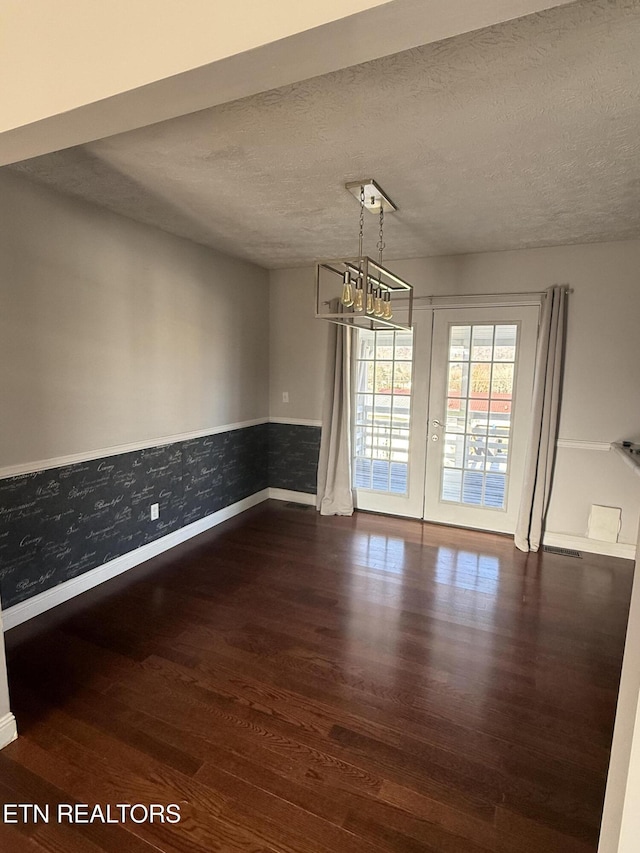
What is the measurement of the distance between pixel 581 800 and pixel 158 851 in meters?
1.48

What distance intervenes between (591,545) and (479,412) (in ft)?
4.69

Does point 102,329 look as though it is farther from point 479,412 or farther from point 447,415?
point 479,412

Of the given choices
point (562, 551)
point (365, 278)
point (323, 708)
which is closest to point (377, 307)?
point (365, 278)

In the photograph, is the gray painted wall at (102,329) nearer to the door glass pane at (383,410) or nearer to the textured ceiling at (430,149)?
the textured ceiling at (430,149)

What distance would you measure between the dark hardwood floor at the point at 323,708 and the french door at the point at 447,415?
0.95 m

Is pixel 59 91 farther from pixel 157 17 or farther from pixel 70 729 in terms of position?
pixel 70 729

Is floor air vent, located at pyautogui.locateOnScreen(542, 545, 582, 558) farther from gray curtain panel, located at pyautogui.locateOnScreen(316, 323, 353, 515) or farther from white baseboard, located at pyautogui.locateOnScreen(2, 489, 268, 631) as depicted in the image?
white baseboard, located at pyautogui.locateOnScreen(2, 489, 268, 631)

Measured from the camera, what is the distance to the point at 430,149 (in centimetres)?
205

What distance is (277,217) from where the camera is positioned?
122 inches

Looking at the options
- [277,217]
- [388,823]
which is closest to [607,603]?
[388,823]

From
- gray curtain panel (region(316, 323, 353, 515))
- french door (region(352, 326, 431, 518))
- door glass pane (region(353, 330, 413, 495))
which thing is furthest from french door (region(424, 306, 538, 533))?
gray curtain panel (region(316, 323, 353, 515))

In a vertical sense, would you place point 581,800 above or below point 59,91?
below

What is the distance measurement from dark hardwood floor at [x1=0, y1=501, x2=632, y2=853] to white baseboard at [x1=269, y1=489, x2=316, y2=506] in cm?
148

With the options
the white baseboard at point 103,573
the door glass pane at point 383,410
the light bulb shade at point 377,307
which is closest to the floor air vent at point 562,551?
the door glass pane at point 383,410
